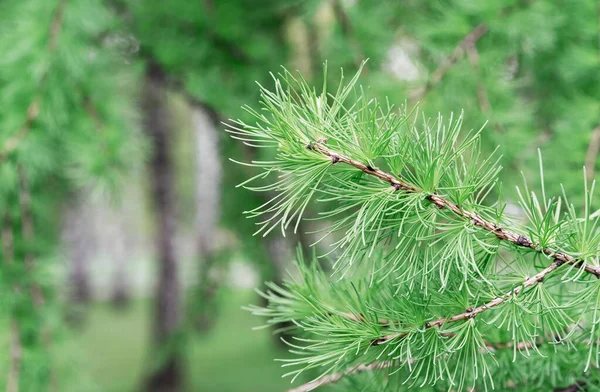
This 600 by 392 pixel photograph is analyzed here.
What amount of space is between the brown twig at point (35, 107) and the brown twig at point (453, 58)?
0.70 metres

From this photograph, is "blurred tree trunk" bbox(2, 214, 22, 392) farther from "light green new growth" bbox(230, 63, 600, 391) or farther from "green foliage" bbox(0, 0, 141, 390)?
"light green new growth" bbox(230, 63, 600, 391)

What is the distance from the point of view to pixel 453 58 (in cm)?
101

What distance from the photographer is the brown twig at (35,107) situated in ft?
3.22

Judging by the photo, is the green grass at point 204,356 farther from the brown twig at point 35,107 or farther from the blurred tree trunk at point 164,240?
the brown twig at point 35,107

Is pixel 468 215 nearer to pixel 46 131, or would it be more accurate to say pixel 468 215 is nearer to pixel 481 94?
pixel 481 94

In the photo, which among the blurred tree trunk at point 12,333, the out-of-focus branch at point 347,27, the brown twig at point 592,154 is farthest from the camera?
the out-of-focus branch at point 347,27

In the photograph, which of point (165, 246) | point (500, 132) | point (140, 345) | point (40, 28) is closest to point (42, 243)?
point (40, 28)

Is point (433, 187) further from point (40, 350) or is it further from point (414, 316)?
point (40, 350)

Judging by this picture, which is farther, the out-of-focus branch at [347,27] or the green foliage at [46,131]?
the out-of-focus branch at [347,27]

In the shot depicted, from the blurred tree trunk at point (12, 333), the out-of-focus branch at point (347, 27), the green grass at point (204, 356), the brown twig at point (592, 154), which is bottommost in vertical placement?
the green grass at point (204, 356)

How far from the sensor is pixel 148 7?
1.57 meters

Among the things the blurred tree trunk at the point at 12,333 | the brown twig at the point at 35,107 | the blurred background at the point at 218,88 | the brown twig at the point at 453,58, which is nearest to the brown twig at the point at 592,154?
the blurred background at the point at 218,88

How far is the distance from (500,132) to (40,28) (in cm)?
90

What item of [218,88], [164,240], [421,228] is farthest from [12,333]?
[164,240]
